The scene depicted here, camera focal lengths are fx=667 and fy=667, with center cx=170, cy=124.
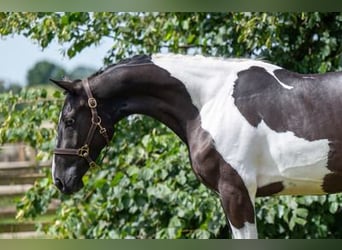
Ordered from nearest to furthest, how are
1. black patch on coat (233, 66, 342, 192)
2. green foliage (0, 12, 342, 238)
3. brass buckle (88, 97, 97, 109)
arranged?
black patch on coat (233, 66, 342, 192), brass buckle (88, 97, 97, 109), green foliage (0, 12, 342, 238)

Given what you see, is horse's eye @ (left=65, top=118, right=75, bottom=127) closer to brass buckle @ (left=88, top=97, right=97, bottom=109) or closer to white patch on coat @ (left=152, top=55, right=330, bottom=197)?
brass buckle @ (left=88, top=97, right=97, bottom=109)

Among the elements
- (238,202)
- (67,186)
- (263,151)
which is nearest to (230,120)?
(263,151)

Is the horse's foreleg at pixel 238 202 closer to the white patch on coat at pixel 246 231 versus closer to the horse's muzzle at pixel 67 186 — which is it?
the white patch on coat at pixel 246 231

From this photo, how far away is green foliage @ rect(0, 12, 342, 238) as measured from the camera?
3438 mm

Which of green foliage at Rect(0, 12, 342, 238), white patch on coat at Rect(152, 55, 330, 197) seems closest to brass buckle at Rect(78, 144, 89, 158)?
white patch on coat at Rect(152, 55, 330, 197)

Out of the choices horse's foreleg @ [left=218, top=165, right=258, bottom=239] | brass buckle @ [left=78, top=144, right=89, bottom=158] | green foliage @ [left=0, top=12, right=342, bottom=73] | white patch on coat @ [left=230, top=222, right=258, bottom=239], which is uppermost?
green foliage @ [left=0, top=12, right=342, bottom=73]

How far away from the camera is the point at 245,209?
1.87 meters

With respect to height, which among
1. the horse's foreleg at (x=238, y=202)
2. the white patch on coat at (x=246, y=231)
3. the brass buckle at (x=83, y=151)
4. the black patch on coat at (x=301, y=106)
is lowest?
the white patch on coat at (x=246, y=231)

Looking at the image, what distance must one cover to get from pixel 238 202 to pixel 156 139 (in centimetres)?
184

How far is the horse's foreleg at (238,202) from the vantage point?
1862 mm

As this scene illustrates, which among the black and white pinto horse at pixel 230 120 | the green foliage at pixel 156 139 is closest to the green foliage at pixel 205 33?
the green foliage at pixel 156 139

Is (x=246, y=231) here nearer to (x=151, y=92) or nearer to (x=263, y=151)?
(x=263, y=151)

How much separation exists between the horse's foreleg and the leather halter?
0.40 meters

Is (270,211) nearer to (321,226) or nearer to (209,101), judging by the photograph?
(321,226)
